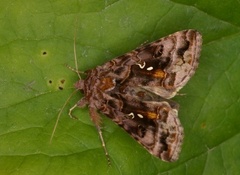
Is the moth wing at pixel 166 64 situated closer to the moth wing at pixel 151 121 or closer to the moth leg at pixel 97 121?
the moth wing at pixel 151 121

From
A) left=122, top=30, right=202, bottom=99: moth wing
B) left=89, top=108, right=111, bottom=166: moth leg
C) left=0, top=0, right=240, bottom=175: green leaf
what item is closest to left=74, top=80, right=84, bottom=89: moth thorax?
left=0, top=0, right=240, bottom=175: green leaf

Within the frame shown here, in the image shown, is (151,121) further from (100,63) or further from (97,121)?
(100,63)

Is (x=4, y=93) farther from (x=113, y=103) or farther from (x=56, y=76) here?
(x=113, y=103)

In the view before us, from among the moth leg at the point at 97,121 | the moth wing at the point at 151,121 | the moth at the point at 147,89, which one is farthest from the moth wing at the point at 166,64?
the moth leg at the point at 97,121

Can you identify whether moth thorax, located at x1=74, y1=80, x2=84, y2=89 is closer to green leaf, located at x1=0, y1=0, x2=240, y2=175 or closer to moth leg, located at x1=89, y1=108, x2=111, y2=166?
green leaf, located at x1=0, y1=0, x2=240, y2=175

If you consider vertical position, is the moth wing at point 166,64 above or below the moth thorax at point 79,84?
above

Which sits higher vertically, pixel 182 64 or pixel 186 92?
pixel 182 64

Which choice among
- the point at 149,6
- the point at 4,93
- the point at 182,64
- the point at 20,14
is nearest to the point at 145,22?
the point at 149,6
